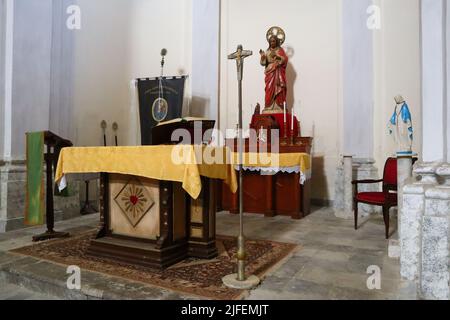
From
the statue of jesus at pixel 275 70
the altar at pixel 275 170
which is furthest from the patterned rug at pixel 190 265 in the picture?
the statue of jesus at pixel 275 70

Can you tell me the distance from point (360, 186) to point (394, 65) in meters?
2.05

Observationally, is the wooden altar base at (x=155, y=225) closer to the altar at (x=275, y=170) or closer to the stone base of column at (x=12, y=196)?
the stone base of column at (x=12, y=196)

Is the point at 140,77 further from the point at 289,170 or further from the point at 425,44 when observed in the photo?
the point at 425,44

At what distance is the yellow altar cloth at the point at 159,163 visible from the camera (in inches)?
105

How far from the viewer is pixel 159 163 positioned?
279 centimetres

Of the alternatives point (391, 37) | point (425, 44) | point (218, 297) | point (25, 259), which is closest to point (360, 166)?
point (391, 37)

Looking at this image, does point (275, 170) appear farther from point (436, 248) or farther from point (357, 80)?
point (436, 248)

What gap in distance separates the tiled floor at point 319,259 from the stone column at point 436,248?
0.15 meters

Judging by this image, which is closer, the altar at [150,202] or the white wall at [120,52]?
the altar at [150,202]

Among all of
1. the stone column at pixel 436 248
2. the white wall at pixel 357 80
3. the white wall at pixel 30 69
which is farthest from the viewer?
the white wall at pixel 357 80

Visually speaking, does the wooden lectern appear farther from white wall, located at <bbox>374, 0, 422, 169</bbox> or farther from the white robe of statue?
white wall, located at <bbox>374, 0, 422, 169</bbox>

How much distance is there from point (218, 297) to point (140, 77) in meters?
6.21

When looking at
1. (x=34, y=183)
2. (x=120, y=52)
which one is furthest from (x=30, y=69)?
(x=120, y=52)
